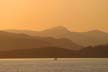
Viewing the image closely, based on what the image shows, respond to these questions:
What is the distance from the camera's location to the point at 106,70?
1735 millimetres

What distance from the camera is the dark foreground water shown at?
171 centimetres

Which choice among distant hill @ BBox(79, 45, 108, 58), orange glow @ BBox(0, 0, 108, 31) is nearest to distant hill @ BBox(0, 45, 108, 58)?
distant hill @ BBox(79, 45, 108, 58)

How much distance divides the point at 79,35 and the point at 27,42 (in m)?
0.40

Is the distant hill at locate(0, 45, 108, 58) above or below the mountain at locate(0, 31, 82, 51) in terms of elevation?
below

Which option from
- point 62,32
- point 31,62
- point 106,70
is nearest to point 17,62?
point 31,62

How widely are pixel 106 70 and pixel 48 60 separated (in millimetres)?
438

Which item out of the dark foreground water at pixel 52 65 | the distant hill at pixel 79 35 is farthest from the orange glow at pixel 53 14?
the dark foreground water at pixel 52 65

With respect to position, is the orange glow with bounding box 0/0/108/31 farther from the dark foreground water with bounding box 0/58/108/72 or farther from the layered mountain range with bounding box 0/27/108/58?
the dark foreground water with bounding box 0/58/108/72

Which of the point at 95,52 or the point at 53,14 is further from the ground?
the point at 53,14

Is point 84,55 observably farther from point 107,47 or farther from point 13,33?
point 13,33

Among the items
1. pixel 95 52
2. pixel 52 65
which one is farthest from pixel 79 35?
pixel 52 65

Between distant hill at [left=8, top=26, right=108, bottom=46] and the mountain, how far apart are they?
0.03 metres

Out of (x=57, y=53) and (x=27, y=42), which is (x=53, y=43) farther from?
(x=27, y=42)

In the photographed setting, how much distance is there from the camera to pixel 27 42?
1.78 m
